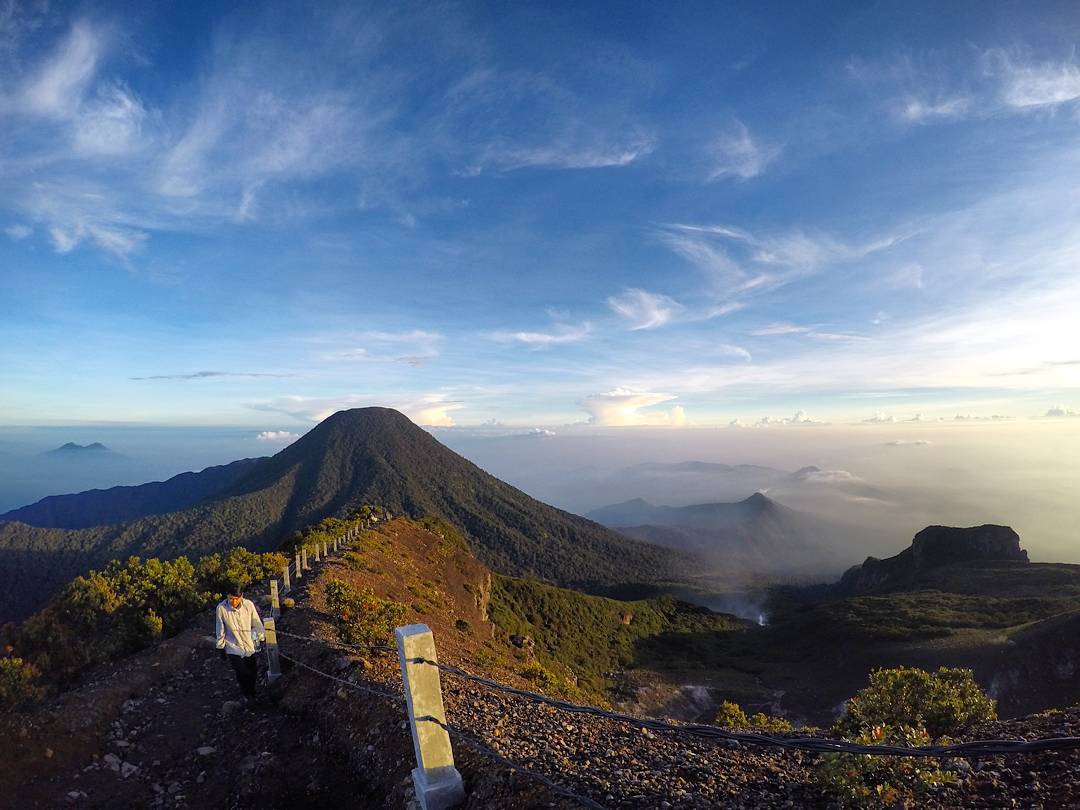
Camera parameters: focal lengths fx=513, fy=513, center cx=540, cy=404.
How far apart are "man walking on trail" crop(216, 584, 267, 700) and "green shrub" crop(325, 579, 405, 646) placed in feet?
6.46

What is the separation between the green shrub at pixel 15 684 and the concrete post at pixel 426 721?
10241 mm

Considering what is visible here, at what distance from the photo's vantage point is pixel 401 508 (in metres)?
A: 131

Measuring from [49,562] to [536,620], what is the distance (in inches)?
4103

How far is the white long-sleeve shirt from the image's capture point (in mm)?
9047

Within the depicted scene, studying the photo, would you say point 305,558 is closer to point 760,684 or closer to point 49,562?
point 760,684

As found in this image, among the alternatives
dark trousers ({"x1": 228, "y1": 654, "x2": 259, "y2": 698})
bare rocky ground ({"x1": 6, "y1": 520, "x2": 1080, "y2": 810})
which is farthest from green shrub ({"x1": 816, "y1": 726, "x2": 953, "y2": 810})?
dark trousers ({"x1": 228, "y1": 654, "x2": 259, "y2": 698})

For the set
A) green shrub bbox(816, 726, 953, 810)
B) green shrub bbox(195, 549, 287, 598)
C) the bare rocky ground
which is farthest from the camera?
green shrub bbox(195, 549, 287, 598)

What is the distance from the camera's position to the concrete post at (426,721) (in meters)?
4.51

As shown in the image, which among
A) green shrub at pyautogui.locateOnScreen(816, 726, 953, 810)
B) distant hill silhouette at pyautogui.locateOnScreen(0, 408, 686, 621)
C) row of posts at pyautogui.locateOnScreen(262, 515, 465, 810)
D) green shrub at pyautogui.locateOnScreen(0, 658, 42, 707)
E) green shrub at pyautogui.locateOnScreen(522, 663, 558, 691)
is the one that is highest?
row of posts at pyautogui.locateOnScreen(262, 515, 465, 810)

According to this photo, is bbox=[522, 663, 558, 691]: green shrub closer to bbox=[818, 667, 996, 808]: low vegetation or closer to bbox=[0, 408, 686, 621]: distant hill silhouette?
bbox=[818, 667, 996, 808]: low vegetation

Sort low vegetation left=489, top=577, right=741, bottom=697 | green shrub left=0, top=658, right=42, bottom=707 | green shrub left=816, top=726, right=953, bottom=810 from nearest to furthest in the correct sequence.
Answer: green shrub left=816, top=726, right=953, bottom=810, green shrub left=0, top=658, right=42, bottom=707, low vegetation left=489, top=577, right=741, bottom=697

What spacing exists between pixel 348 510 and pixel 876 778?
106 m

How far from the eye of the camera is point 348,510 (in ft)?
334

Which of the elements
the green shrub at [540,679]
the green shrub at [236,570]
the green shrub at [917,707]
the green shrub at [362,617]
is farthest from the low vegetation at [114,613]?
the green shrub at [917,707]
